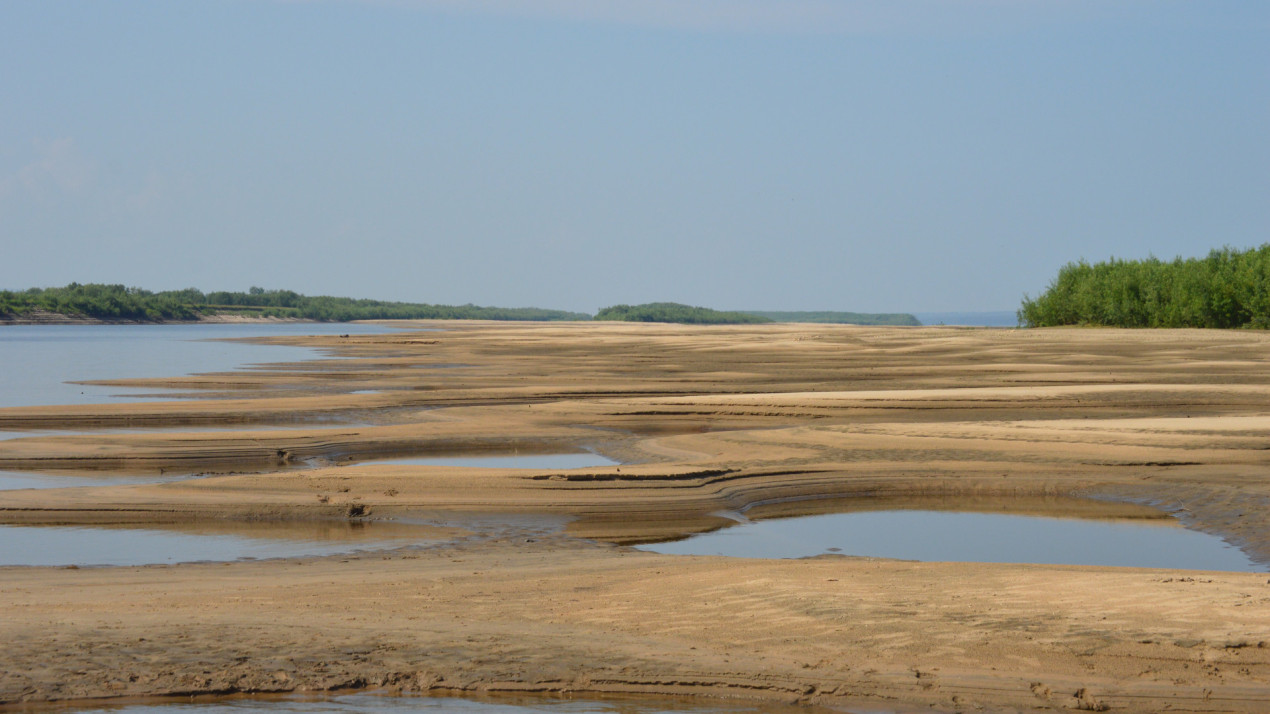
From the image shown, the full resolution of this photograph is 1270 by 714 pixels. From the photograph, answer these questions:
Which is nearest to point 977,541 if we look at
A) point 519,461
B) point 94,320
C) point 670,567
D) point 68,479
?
point 670,567

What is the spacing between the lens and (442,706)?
716cm

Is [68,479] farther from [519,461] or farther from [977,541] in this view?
[977,541]

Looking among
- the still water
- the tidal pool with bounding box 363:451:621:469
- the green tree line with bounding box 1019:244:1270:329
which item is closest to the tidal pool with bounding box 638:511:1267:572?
the tidal pool with bounding box 363:451:621:469

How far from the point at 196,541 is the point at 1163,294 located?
69340 millimetres

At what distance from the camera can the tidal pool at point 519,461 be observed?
19734 millimetres

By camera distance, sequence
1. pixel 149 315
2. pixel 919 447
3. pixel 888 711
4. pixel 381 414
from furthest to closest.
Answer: pixel 149 315, pixel 381 414, pixel 919 447, pixel 888 711

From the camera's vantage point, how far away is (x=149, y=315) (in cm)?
15712

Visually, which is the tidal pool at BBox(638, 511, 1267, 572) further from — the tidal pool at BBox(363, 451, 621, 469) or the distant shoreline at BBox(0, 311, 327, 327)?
the distant shoreline at BBox(0, 311, 327, 327)

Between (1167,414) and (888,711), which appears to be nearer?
(888,711)

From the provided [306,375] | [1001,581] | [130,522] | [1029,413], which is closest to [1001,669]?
[1001,581]

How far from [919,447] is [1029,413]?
239 inches

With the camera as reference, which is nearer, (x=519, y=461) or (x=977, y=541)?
(x=977, y=541)

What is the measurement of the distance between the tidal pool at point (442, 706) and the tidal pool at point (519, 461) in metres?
12.1

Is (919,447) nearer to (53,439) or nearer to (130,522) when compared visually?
(130,522)
